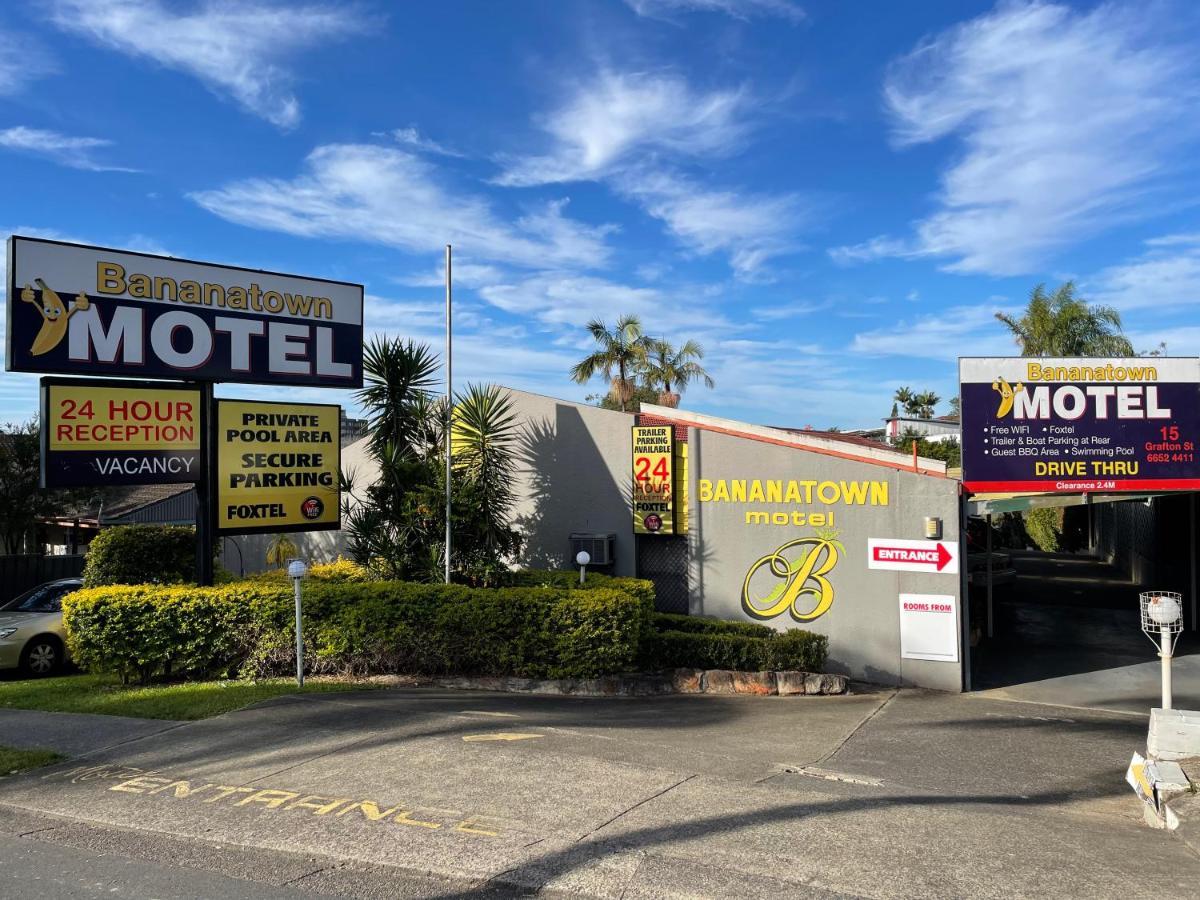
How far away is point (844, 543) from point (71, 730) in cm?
1036

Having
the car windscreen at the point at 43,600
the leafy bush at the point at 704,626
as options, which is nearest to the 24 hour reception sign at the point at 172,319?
the car windscreen at the point at 43,600

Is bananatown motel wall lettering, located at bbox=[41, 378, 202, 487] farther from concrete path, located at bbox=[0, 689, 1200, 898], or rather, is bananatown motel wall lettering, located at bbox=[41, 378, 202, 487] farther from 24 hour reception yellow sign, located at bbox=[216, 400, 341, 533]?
concrete path, located at bbox=[0, 689, 1200, 898]

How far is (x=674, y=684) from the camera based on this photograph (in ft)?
39.3

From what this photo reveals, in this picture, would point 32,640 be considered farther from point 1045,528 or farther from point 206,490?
point 1045,528

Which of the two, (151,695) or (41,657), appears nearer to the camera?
(151,695)

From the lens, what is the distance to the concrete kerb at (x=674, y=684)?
1131cm

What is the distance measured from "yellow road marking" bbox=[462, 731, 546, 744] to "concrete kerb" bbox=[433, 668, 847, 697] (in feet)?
9.45

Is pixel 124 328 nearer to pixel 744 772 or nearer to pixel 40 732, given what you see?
pixel 40 732

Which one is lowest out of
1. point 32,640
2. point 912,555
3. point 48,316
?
point 32,640

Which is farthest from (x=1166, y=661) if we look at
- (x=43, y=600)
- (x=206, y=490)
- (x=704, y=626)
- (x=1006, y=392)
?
(x=43, y=600)

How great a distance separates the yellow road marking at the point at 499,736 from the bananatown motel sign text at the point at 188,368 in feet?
20.4

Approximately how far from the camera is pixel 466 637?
1137 centimetres

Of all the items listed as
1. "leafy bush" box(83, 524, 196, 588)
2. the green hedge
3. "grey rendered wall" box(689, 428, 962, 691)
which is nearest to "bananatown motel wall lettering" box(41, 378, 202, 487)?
the green hedge

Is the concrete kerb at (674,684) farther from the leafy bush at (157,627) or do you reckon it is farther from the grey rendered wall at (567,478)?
the grey rendered wall at (567,478)
